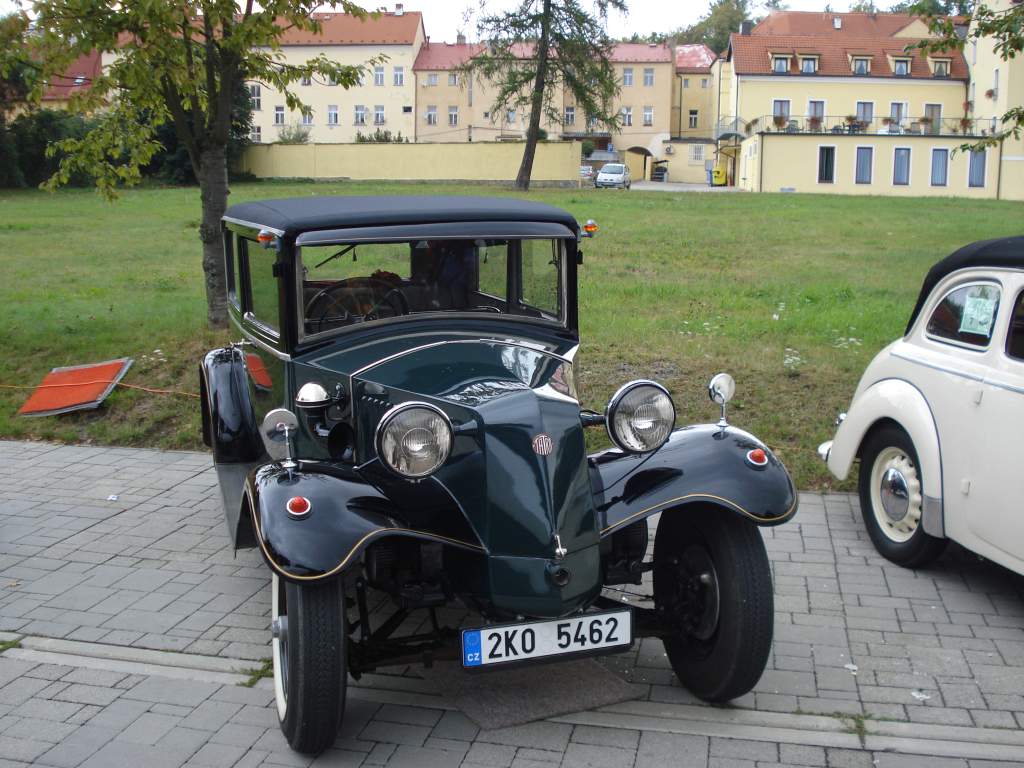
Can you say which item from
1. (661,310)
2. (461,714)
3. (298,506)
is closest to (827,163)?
(661,310)

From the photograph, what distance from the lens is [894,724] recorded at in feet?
13.1

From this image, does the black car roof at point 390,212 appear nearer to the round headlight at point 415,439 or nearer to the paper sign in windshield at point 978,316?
the round headlight at point 415,439

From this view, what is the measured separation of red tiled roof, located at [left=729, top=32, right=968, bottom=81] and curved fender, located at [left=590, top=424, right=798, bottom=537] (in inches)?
2172

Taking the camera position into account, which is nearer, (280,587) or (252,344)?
(280,587)

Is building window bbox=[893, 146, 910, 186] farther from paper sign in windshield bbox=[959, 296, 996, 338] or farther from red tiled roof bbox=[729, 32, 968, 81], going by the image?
paper sign in windshield bbox=[959, 296, 996, 338]

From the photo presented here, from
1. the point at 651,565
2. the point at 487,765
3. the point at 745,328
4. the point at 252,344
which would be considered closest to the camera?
the point at 487,765

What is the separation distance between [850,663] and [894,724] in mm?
541

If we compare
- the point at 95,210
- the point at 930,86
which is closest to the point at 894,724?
the point at 95,210

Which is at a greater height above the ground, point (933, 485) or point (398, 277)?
point (398, 277)

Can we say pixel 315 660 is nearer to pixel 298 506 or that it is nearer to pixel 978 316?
pixel 298 506

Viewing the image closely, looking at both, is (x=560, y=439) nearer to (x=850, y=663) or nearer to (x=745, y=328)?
(x=850, y=663)

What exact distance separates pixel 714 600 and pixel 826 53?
58.7m

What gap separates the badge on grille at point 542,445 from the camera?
12.1ft

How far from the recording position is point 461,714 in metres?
4.12
